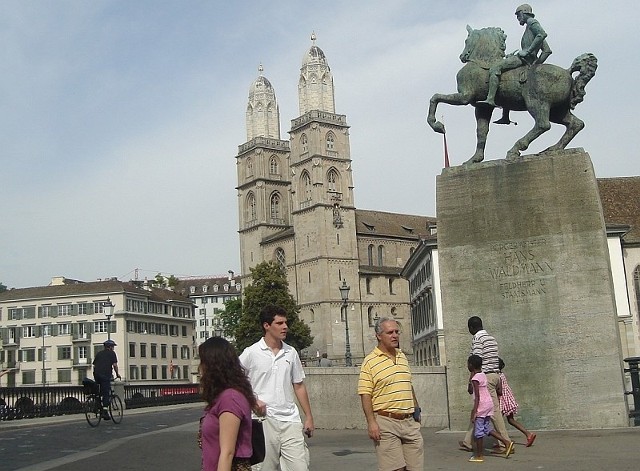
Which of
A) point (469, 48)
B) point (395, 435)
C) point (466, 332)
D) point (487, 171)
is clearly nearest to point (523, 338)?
point (466, 332)

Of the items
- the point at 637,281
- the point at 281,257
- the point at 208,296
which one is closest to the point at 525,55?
the point at 637,281

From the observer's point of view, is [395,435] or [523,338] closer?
[395,435]

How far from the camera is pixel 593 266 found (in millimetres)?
13430

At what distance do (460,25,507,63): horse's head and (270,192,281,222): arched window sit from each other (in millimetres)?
101865

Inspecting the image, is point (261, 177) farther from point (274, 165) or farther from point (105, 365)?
point (105, 365)

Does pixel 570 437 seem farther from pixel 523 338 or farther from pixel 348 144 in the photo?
pixel 348 144

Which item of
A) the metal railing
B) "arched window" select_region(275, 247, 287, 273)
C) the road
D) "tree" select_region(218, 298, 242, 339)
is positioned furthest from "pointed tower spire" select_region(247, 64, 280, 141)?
the road

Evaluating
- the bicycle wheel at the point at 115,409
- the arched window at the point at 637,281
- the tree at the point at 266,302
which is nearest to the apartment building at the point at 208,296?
the tree at the point at 266,302

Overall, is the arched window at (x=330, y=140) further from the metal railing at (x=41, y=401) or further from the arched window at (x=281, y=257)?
the metal railing at (x=41, y=401)

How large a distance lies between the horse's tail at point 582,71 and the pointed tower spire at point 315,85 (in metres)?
99.2

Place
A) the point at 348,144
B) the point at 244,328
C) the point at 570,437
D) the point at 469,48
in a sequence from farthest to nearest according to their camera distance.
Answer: the point at 348,144 → the point at 244,328 → the point at 469,48 → the point at 570,437

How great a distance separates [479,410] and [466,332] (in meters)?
3.50

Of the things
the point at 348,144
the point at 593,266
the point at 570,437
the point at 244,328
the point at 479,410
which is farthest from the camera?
the point at 348,144

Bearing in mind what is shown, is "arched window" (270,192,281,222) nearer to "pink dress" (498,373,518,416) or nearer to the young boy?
"pink dress" (498,373,518,416)
